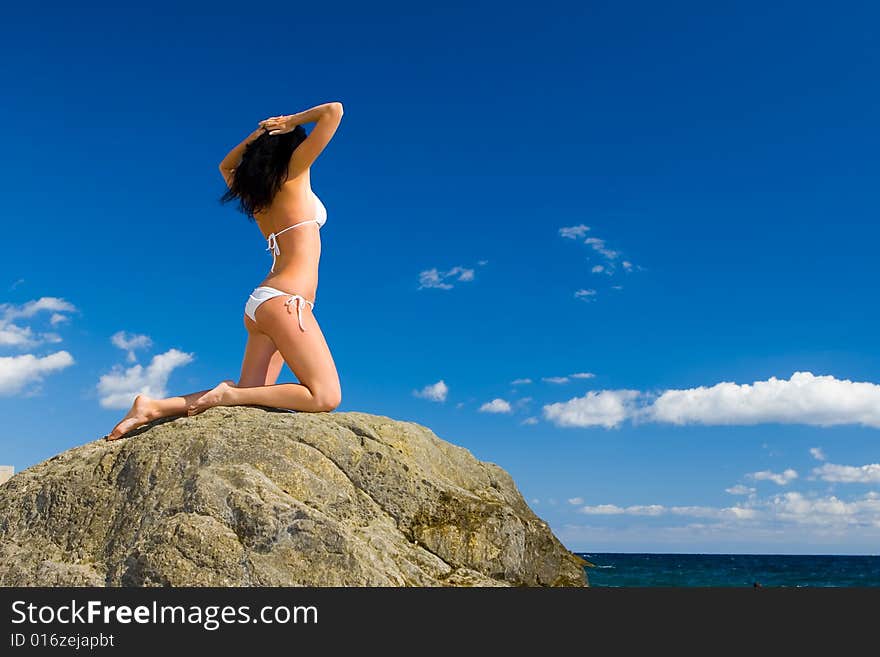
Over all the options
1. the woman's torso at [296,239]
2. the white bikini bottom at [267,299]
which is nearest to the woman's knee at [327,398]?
the white bikini bottom at [267,299]

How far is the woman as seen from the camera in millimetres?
7184

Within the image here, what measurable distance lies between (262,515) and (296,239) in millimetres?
2911

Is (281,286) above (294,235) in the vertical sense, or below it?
below

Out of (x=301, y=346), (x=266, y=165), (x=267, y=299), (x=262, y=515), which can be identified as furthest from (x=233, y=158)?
(x=262, y=515)

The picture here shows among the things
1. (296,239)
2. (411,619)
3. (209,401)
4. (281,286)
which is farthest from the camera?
(296,239)

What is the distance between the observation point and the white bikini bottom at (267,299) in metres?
7.33

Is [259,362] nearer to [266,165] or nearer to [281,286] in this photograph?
[281,286]

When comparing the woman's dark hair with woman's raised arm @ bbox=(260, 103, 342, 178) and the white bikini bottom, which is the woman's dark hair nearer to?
woman's raised arm @ bbox=(260, 103, 342, 178)

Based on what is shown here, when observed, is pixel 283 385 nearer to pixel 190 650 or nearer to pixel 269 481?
pixel 269 481

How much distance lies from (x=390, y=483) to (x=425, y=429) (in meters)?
1.52

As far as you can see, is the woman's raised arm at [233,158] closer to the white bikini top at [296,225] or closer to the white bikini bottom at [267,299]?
the white bikini top at [296,225]

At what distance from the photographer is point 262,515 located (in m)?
5.60

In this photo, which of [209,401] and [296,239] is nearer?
[209,401]

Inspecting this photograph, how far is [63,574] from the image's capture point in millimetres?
5836
